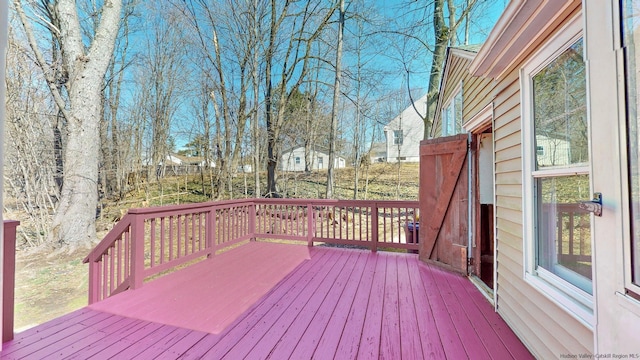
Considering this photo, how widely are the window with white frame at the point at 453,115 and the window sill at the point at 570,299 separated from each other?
343 centimetres

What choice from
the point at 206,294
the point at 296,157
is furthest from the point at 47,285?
the point at 296,157

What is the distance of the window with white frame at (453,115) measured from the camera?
4.67 meters

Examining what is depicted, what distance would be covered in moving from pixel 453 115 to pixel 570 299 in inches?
166

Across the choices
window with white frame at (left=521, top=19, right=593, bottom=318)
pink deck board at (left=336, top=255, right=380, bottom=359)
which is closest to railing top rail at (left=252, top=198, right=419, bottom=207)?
pink deck board at (left=336, top=255, right=380, bottom=359)

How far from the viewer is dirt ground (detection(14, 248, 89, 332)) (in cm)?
359

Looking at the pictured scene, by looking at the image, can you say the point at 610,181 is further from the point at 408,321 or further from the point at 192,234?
the point at 192,234

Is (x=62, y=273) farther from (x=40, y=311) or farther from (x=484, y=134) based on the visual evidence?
(x=484, y=134)

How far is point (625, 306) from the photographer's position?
912 mm

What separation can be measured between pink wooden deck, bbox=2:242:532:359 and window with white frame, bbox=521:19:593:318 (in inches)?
26.9

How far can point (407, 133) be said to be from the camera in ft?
50.4

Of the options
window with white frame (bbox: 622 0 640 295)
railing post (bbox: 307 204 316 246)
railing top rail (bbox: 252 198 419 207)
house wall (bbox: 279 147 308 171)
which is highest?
house wall (bbox: 279 147 308 171)

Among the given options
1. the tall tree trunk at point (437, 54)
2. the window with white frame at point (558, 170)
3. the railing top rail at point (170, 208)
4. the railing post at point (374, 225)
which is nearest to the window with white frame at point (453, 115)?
the tall tree trunk at point (437, 54)

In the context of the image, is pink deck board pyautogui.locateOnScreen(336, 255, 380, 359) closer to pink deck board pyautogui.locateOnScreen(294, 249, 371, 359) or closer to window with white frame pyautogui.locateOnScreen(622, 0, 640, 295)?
pink deck board pyautogui.locateOnScreen(294, 249, 371, 359)

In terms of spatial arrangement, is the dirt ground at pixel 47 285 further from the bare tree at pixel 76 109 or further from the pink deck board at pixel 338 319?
the pink deck board at pixel 338 319
